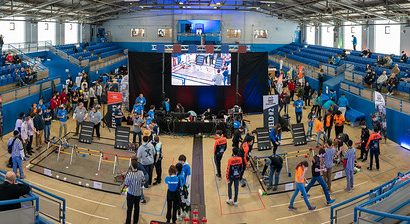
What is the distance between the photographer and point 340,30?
3872cm

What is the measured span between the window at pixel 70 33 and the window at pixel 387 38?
2828cm

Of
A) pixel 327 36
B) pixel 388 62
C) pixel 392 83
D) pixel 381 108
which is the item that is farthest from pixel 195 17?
pixel 381 108

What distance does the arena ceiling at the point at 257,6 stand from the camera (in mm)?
25906

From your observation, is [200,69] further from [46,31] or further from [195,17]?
[195,17]

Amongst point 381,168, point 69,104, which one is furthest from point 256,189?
point 69,104

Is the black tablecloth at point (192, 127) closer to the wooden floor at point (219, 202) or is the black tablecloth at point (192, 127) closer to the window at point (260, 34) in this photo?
the wooden floor at point (219, 202)

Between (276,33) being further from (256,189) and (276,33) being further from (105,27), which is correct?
(256,189)

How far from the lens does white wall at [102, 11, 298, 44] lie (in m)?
43.9

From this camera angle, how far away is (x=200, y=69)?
19.9 metres

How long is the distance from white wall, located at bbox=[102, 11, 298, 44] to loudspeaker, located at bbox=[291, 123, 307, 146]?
99.2ft

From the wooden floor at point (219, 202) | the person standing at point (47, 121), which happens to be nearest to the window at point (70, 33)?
the person standing at point (47, 121)

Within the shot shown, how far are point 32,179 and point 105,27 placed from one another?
3698cm

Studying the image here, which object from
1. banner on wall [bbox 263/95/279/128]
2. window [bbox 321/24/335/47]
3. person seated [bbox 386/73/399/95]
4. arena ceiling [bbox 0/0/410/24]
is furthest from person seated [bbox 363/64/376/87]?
window [bbox 321/24/335/47]

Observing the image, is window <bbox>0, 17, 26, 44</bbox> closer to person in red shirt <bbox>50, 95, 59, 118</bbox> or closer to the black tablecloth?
person in red shirt <bbox>50, 95, 59, 118</bbox>
